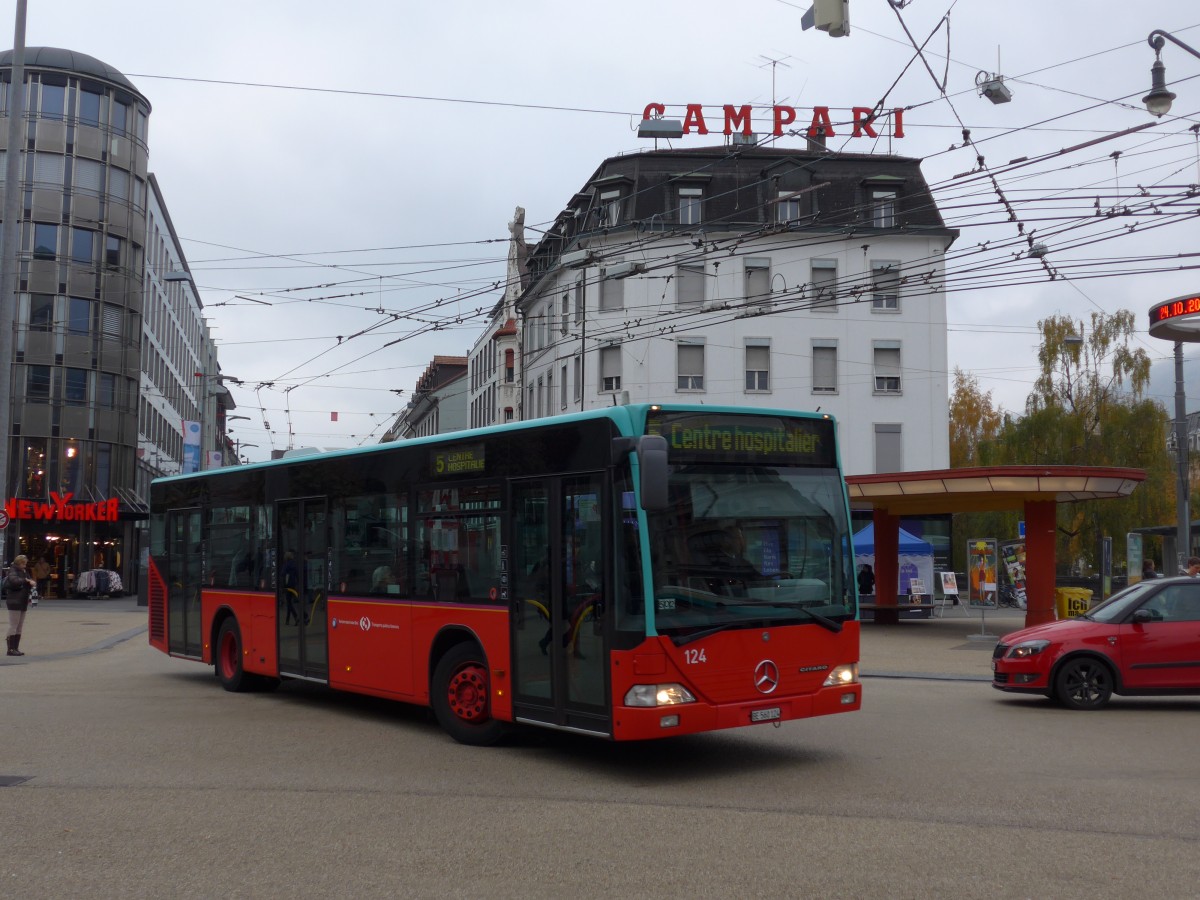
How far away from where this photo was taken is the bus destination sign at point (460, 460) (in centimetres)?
1099

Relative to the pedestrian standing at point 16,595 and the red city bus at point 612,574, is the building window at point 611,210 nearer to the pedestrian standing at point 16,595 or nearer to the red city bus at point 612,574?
the pedestrian standing at point 16,595

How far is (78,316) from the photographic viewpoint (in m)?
52.3

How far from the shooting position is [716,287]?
4312 cm

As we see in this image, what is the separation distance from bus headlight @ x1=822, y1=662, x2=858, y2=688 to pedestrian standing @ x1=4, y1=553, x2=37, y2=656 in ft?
52.8

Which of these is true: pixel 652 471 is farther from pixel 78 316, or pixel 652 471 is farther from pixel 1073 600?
pixel 78 316

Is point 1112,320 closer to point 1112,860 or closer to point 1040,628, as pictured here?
point 1040,628

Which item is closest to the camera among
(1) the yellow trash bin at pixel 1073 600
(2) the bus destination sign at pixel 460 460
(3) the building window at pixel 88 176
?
(2) the bus destination sign at pixel 460 460

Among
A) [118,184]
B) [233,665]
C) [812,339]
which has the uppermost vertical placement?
[118,184]

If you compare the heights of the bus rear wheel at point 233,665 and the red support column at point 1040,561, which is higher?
the red support column at point 1040,561

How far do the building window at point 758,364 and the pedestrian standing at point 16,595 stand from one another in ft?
92.0

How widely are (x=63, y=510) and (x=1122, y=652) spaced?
4567cm

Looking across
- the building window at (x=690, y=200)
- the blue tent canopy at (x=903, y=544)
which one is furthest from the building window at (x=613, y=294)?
the blue tent canopy at (x=903, y=544)

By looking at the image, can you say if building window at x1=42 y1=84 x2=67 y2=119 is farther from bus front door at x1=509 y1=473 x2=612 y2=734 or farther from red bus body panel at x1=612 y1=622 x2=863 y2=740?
red bus body panel at x1=612 y1=622 x2=863 y2=740

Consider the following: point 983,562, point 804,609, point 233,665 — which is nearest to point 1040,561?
point 983,562
